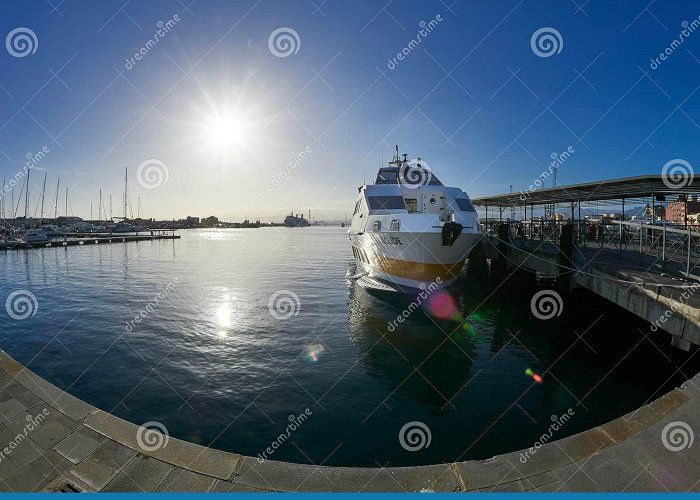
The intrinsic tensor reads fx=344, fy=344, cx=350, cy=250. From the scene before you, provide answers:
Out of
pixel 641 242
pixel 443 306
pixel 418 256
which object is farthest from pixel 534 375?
pixel 418 256

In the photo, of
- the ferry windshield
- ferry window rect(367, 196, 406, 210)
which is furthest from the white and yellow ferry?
the ferry windshield

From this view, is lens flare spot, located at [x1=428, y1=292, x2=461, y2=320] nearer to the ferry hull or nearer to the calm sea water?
A: the calm sea water

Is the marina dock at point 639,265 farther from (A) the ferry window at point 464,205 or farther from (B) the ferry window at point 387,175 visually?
(B) the ferry window at point 387,175

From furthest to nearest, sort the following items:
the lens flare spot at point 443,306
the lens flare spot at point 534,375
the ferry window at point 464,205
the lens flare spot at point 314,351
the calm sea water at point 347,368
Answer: the ferry window at point 464,205, the lens flare spot at point 443,306, the lens flare spot at point 314,351, the lens flare spot at point 534,375, the calm sea water at point 347,368

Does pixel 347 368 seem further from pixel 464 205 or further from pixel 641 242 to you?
pixel 464 205

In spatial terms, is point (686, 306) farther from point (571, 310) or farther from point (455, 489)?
point (571, 310)

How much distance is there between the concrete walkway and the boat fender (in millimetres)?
14360

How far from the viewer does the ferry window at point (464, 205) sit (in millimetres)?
23984

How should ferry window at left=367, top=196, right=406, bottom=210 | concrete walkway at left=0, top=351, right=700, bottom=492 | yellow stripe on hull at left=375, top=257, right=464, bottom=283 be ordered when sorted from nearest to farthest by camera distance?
1. concrete walkway at left=0, top=351, right=700, bottom=492
2. yellow stripe on hull at left=375, top=257, right=464, bottom=283
3. ferry window at left=367, top=196, right=406, bottom=210

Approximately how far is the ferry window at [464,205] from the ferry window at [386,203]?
4.11 m

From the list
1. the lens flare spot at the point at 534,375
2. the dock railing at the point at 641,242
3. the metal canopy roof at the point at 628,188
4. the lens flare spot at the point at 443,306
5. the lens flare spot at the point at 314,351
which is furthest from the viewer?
the lens flare spot at the point at 443,306

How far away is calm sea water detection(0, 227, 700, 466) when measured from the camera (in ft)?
25.5

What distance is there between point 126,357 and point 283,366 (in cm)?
576

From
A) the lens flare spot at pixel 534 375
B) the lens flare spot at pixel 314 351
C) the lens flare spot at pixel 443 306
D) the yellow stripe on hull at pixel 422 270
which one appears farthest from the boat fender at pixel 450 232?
the lens flare spot at pixel 314 351
